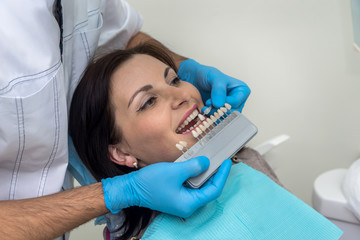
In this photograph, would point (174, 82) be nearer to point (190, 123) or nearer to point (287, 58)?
point (190, 123)

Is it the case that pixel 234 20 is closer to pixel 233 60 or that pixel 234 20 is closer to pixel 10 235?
pixel 233 60

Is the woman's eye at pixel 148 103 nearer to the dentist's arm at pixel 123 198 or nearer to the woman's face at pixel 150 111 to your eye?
the woman's face at pixel 150 111

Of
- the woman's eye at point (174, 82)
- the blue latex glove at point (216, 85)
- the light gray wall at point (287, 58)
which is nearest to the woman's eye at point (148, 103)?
the woman's eye at point (174, 82)

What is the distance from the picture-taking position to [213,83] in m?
1.45

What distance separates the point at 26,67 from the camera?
3.56 feet

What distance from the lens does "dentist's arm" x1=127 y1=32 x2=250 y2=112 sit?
1.40 metres

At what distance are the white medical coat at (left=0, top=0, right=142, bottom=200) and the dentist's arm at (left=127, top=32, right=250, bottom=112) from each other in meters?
0.47

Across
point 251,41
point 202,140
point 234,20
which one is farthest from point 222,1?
point 202,140

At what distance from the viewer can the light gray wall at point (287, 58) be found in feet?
6.37

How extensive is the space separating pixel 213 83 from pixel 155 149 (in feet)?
1.14

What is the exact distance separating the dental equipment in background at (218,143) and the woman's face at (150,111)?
57 mm

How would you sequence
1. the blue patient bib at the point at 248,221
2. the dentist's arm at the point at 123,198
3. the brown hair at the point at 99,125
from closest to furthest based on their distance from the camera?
A: the dentist's arm at the point at 123,198, the blue patient bib at the point at 248,221, the brown hair at the point at 99,125

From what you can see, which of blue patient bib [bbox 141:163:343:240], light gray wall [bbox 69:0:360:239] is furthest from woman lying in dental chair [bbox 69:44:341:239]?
light gray wall [bbox 69:0:360:239]

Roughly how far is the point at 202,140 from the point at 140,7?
105 centimetres
